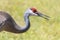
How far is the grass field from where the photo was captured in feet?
33.3

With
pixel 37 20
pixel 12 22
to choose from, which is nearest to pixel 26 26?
pixel 12 22

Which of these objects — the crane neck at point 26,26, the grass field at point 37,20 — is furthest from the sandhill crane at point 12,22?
the grass field at point 37,20

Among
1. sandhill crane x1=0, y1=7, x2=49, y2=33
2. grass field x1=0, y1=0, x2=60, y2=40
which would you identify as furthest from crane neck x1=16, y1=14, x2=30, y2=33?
grass field x1=0, y1=0, x2=60, y2=40

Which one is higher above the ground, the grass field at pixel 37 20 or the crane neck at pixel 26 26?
the crane neck at pixel 26 26

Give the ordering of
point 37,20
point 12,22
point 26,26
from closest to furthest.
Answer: point 26,26 → point 12,22 → point 37,20

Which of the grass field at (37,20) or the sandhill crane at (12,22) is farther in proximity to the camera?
the grass field at (37,20)

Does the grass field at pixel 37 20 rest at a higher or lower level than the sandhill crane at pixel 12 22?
lower

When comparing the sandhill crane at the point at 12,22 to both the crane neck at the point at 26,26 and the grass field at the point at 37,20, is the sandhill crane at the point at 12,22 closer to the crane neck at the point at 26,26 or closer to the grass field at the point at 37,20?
the crane neck at the point at 26,26

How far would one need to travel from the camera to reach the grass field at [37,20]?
10148mm

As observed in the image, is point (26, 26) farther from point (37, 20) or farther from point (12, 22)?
point (37, 20)

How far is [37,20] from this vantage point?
11.5 meters

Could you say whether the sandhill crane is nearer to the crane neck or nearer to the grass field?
the crane neck

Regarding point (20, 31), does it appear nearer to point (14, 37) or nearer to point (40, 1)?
point (14, 37)

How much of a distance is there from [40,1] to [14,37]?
3.67 m
